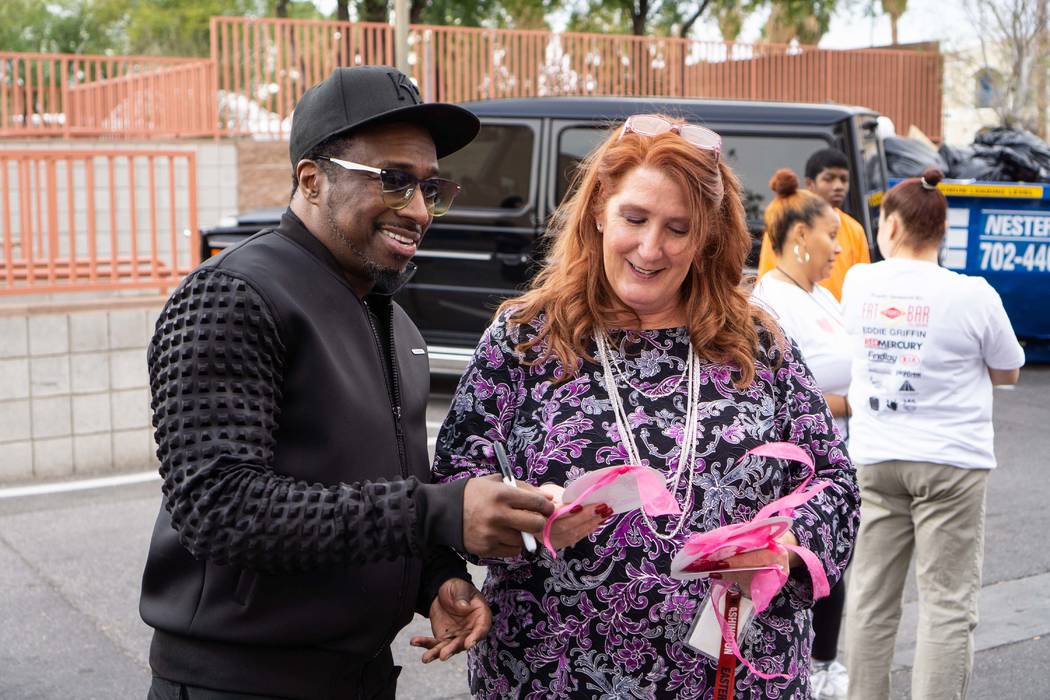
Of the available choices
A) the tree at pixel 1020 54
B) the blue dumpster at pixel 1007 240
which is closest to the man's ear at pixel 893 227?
the blue dumpster at pixel 1007 240

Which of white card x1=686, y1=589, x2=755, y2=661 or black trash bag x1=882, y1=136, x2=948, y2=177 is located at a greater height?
black trash bag x1=882, y1=136, x2=948, y2=177

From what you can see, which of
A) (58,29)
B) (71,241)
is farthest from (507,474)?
(58,29)

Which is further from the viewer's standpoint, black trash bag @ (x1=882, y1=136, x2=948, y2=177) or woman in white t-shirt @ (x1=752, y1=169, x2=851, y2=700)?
black trash bag @ (x1=882, y1=136, x2=948, y2=177)

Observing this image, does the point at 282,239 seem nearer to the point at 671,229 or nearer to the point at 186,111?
the point at 671,229

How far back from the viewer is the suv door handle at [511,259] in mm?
8750

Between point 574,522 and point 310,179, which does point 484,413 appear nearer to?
point 574,522

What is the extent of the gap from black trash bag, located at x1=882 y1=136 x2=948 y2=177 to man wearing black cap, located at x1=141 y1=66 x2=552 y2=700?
966 centimetres

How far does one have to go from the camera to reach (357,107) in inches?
81.0

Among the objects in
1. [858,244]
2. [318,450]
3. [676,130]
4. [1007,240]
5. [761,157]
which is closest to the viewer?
[318,450]

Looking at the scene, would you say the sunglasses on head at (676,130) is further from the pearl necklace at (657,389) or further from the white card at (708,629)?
the white card at (708,629)

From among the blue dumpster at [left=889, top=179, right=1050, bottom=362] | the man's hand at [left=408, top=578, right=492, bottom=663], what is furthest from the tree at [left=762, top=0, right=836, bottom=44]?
the man's hand at [left=408, top=578, right=492, bottom=663]

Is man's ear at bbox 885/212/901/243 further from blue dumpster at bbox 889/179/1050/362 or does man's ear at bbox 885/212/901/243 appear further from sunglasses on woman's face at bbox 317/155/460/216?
blue dumpster at bbox 889/179/1050/362

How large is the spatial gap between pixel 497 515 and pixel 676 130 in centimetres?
90

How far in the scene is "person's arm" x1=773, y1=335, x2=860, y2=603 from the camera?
7.36ft
